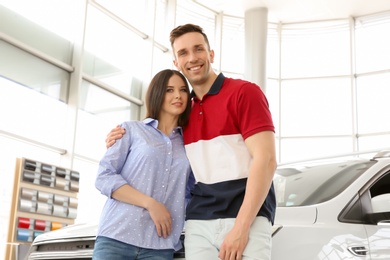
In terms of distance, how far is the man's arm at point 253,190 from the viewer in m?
1.88

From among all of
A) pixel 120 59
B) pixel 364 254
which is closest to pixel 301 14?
pixel 120 59

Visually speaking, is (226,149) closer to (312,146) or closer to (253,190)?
(253,190)

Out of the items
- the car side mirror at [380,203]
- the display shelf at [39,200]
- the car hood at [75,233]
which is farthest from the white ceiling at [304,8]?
the car hood at [75,233]

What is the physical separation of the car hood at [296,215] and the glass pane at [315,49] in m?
11.6

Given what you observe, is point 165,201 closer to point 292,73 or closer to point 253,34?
point 253,34

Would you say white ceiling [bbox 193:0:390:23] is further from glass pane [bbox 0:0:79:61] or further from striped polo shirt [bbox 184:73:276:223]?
striped polo shirt [bbox 184:73:276:223]

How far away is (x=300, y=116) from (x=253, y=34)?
2371 mm

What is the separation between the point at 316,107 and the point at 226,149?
12.1 metres

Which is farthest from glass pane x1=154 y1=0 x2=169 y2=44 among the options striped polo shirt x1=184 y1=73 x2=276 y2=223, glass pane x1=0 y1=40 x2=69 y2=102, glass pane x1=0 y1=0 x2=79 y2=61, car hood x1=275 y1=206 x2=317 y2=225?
striped polo shirt x1=184 y1=73 x2=276 y2=223

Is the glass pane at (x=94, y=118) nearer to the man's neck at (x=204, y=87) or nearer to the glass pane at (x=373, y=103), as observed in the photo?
the glass pane at (x=373, y=103)

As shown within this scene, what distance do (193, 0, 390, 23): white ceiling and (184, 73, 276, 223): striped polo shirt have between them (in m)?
11.4

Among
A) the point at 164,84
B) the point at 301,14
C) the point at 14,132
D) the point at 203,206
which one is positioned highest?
the point at 301,14

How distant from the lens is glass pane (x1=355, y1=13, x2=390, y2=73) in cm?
1346

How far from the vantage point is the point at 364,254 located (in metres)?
2.69
